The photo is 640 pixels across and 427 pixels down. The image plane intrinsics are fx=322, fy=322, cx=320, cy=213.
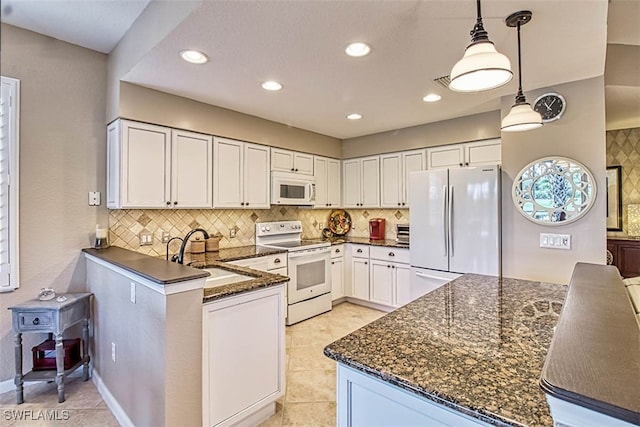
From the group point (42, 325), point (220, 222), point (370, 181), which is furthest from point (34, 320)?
point (370, 181)

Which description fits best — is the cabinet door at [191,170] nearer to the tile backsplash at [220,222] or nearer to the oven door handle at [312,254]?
the tile backsplash at [220,222]

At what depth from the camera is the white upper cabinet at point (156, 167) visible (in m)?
2.73

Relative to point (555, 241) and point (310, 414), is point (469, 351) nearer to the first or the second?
point (310, 414)

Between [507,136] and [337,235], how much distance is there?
2784mm

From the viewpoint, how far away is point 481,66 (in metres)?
1.26

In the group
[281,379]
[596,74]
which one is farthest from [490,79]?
[281,379]

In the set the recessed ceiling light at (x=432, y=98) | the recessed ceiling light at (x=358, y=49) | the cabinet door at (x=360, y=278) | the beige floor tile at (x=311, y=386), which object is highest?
the recessed ceiling light at (x=432, y=98)

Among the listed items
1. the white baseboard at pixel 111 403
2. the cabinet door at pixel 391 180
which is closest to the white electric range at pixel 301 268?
the cabinet door at pixel 391 180

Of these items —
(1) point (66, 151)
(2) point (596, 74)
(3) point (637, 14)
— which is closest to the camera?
(3) point (637, 14)

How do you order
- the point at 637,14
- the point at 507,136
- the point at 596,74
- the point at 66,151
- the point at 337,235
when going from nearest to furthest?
the point at 637,14, the point at 596,74, the point at 66,151, the point at 507,136, the point at 337,235

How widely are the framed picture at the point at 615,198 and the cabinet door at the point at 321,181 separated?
4204mm

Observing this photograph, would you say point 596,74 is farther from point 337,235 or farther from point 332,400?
point 337,235

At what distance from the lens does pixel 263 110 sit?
3502mm

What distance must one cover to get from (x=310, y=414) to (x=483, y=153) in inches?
124
